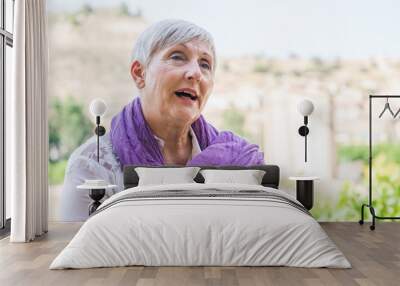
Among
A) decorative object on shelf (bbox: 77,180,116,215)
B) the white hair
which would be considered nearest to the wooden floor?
decorative object on shelf (bbox: 77,180,116,215)

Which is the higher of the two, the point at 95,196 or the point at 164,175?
the point at 164,175

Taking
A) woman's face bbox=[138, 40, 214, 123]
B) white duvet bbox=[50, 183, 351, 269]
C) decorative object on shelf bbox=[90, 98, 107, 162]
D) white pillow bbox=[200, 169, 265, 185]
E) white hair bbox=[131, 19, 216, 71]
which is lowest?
white duvet bbox=[50, 183, 351, 269]

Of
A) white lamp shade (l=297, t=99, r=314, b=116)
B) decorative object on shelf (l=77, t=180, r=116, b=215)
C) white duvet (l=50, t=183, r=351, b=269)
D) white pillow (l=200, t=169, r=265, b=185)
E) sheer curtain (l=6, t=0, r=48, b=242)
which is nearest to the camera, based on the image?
white duvet (l=50, t=183, r=351, b=269)

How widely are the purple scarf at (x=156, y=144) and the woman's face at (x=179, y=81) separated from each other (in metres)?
0.19

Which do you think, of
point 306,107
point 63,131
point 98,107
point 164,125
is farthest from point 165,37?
point 306,107

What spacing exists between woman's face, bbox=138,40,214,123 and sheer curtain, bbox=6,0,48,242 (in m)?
1.40

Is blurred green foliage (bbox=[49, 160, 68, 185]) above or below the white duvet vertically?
above

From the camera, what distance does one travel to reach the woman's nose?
712 cm

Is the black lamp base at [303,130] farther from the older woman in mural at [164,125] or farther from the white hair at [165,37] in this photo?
the white hair at [165,37]

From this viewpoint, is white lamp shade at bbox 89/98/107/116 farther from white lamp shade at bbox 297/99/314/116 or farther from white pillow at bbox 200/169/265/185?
white lamp shade at bbox 297/99/314/116

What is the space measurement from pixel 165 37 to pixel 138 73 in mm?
560

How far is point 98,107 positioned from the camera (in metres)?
7.09

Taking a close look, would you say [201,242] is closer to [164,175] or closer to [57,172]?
[164,175]

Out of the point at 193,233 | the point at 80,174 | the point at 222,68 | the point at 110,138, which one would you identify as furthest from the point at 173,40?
the point at 193,233
